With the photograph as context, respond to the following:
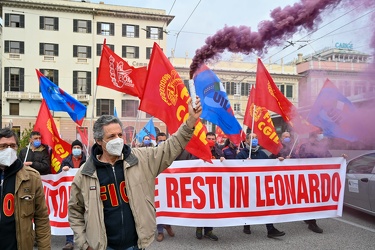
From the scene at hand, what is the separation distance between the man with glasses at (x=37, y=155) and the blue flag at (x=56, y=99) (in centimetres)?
158

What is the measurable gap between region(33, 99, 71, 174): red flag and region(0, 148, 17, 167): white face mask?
3.73 metres

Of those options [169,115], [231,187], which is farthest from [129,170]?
[231,187]

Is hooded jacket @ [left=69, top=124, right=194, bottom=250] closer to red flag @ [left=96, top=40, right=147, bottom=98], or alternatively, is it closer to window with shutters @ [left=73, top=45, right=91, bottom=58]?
red flag @ [left=96, top=40, right=147, bottom=98]

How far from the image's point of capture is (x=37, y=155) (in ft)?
19.6

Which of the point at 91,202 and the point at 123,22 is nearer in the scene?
the point at 91,202

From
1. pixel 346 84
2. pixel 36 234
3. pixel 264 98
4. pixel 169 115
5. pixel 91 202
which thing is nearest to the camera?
pixel 91 202

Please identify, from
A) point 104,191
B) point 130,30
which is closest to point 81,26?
point 130,30

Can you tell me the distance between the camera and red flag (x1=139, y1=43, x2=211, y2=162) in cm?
512

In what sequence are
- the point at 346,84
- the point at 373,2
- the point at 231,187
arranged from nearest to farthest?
the point at 373,2 → the point at 231,187 → the point at 346,84

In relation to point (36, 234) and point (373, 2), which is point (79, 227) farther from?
point (373, 2)

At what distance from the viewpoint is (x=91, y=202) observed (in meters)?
2.66

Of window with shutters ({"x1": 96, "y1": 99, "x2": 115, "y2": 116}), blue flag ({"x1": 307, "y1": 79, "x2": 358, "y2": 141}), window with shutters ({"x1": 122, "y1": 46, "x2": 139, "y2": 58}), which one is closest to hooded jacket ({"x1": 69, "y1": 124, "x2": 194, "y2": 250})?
blue flag ({"x1": 307, "y1": 79, "x2": 358, "y2": 141})

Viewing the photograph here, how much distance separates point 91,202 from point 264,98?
192 inches

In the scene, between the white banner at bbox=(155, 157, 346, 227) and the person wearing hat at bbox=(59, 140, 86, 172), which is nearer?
the white banner at bbox=(155, 157, 346, 227)
